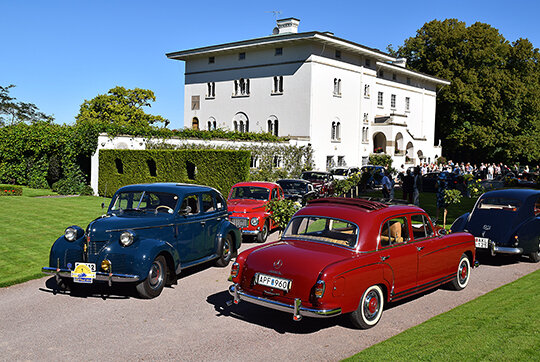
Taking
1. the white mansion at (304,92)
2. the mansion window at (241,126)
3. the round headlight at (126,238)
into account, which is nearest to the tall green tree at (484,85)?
the white mansion at (304,92)

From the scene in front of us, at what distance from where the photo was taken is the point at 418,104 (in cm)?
5650

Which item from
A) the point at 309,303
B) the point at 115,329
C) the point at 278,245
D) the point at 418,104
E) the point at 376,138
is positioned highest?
the point at 418,104

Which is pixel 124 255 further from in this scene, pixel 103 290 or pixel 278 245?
pixel 278 245

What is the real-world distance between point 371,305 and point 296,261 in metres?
1.29

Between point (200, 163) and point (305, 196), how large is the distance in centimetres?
745

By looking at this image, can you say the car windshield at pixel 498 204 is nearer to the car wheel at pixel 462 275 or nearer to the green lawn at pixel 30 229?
the car wheel at pixel 462 275

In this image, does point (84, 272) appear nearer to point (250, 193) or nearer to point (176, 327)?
point (176, 327)

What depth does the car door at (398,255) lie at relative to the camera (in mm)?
7543

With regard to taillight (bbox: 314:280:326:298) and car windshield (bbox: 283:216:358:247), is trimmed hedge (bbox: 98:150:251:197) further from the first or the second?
taillight (bbox: 314:280:326:298)

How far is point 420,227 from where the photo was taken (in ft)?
27.8

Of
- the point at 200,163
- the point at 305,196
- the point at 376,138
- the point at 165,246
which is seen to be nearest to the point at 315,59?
the point at 376,138

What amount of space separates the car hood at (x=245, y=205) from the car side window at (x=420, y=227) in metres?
6.72

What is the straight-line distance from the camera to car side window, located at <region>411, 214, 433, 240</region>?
27.4 ft

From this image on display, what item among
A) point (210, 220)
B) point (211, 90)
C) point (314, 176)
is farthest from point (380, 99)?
point (210, 220)
